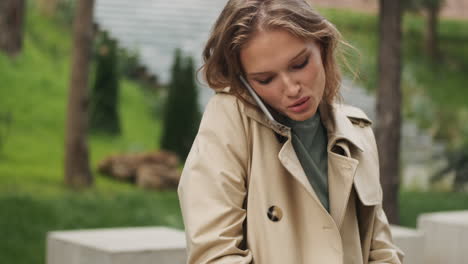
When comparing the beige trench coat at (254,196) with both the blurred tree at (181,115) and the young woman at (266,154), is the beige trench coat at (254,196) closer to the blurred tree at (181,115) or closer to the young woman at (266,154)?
the young woman at (266,154)

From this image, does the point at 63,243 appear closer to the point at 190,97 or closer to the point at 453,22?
the point at 190,97

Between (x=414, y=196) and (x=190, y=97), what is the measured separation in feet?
11.4

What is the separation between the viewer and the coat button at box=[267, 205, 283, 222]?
2.45 metres

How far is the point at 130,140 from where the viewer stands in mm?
13625

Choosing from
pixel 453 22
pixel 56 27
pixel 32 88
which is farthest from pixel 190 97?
pixel 453 22

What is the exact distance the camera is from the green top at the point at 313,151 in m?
2.56

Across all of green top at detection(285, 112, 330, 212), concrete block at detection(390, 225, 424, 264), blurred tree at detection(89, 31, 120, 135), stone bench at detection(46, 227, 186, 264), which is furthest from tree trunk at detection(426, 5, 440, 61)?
green top at detection(285, 112, 330, 212)

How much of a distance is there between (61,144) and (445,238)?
22.2 feet

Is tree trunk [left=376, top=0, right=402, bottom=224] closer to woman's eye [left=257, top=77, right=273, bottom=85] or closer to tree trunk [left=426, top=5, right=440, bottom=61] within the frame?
woman's eye [left=257, top=77, right=273, bottom=85]

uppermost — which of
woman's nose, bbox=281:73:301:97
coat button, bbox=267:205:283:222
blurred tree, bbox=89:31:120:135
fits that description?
woman's nose, bbox=281:73:301:97

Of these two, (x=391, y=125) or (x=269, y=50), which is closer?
(x=269, y=50)

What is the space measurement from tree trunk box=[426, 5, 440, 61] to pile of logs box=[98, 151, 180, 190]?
309 inches

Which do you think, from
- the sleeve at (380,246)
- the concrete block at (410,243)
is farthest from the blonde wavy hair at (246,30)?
the concrete block at (410,243)

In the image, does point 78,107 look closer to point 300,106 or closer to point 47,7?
point 47,7
